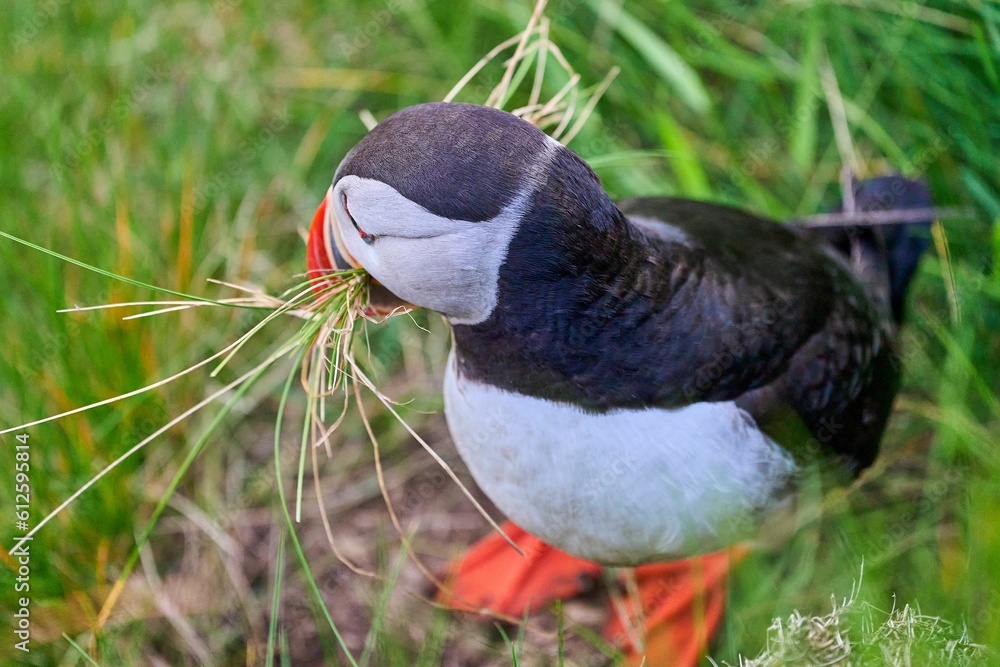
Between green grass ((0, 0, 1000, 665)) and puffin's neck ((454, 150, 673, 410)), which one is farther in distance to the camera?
green grass ((0, 0, 1000, 665))

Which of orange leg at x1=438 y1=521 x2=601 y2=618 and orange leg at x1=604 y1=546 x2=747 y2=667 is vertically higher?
orange leg at x1=604 y1=546 x2=747 y2=667

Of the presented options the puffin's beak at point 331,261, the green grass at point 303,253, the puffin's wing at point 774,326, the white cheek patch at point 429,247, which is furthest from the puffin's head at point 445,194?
the green grass at point 303,253

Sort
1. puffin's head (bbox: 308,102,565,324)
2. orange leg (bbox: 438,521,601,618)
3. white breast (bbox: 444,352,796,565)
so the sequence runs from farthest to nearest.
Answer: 1. orange leg (bbox: 438,521,601,618)
2. white breast (bbox: 444,352,796,565)
3. puffin's head (bbox: 308,102,565,324)

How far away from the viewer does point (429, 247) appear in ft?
6.47

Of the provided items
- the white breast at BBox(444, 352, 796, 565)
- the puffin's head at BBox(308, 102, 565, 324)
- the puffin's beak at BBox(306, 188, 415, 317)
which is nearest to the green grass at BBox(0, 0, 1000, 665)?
the white breast at BBox(444, 352, 796, 565)

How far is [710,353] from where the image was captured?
223 centimetres

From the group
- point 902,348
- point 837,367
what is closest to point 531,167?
point 837,367

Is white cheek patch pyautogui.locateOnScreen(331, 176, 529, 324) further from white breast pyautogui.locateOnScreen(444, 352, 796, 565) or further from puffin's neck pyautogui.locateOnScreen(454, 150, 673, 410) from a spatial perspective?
white breast pyautogui.locateOnScreen(444, 352, 796, 565)

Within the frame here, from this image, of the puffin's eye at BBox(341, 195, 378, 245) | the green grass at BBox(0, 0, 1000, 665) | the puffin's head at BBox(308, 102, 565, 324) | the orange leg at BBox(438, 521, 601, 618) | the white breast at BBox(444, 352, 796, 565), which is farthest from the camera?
the orange leg at BBox(438, 521, 601, 618)

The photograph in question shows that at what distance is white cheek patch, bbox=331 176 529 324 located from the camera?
1.94 metres

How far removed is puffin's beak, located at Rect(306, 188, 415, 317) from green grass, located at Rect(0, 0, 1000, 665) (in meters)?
0.87

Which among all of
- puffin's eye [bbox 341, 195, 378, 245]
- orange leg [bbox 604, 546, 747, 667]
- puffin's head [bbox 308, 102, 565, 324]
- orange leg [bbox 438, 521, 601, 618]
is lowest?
orange leg [bbox 438, 521, 601, 618]

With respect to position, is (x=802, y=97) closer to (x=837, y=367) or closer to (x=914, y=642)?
(x=837, y=367)

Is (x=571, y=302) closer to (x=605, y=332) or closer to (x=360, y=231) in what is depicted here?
(x=605, y=332)
